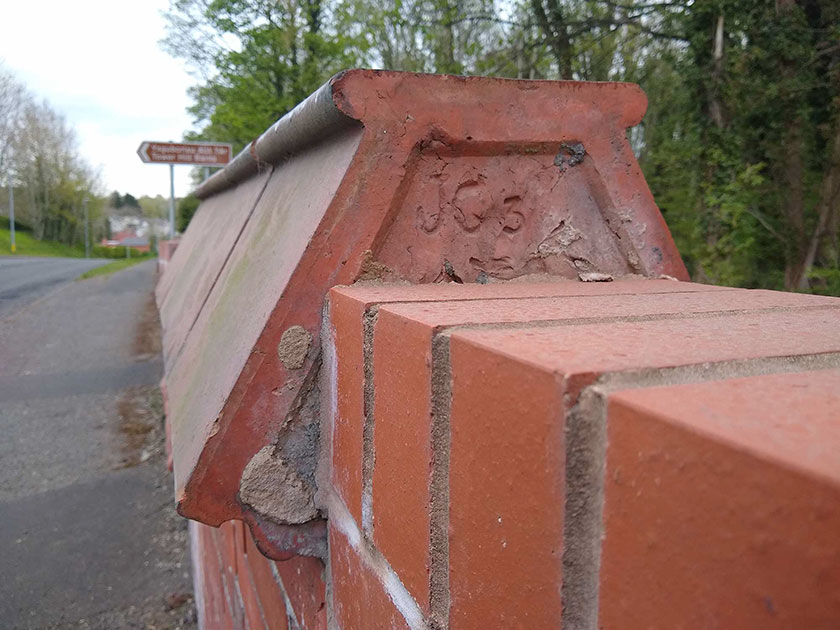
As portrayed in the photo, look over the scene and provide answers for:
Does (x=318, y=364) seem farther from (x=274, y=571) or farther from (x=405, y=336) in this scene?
(x=274, y=571)

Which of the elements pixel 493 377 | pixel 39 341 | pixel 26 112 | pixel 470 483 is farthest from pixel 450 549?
pixel 26 112

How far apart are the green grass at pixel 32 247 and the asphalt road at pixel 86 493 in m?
34.9

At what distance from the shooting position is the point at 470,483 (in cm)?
72

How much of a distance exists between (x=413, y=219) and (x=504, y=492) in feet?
2.60

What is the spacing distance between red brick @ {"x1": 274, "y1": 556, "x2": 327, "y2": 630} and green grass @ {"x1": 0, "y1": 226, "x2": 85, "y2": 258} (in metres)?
44.2

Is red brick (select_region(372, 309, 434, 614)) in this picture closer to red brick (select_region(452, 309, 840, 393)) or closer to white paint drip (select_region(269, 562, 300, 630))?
red brick (select_region(452, 309, 840, 393))

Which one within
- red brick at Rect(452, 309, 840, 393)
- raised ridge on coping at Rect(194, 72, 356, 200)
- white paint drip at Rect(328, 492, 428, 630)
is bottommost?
white paint drip at Rect(328, 492, 428, 630)

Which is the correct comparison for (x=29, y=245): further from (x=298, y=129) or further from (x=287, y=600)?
(x=287, y=600)

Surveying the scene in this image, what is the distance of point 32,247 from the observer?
47.6 metres

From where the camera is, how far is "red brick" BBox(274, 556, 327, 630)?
1292 mm

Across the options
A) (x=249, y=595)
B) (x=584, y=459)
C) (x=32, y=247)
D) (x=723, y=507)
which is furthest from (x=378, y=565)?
(x=32, y=247)

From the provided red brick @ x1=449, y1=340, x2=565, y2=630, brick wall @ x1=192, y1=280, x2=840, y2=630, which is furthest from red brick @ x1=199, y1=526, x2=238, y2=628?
red brick @ x1=449, y1=340, x2=565, y2=630

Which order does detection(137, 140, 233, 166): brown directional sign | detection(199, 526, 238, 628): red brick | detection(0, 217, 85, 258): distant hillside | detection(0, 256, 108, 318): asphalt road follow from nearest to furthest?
detection(199, 526, 238, 628): red brick, detection(137, 140, 233, 166): brown directional sign, detection(0, 256, 108, 318): asphalt road, detection(0, 217, 85, 258): distant hillside

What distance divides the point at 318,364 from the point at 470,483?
22.8 inches
